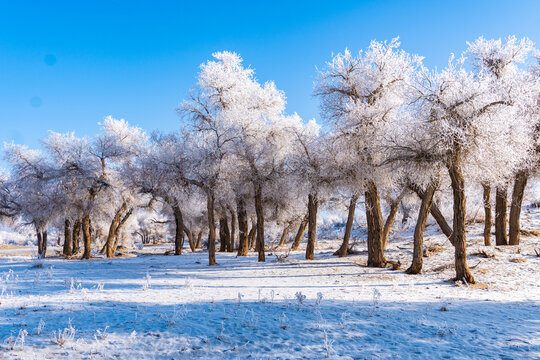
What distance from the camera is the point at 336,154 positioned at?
1612 cm

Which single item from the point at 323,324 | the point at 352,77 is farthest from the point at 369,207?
the point at 323,324

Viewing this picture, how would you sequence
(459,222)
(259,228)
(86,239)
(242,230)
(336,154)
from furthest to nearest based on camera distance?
(242,230)
(86,239)
(259,228)
(336,154)
(459,222)

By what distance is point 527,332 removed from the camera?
6.59 meters

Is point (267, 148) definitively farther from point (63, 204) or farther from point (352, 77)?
point (63, 204)

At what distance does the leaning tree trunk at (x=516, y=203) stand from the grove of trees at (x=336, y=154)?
0.06m

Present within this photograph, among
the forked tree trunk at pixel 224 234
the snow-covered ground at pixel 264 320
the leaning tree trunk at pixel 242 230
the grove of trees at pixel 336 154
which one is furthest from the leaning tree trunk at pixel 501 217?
the forked tree trunk at pixel 224 234

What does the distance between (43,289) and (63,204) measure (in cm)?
1704

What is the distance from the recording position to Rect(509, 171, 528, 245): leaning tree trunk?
18453 millimetres

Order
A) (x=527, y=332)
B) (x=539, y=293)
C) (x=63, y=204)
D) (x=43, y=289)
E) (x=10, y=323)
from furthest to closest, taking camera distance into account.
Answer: (x=63, y=204) < (x=539, y=293) < (x=43, y=289) < (x=527, y=332) < (x=10, y=323)

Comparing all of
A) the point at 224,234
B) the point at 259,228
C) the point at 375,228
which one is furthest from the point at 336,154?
the point at 224,234

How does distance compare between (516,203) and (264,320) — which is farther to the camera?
(516,203)

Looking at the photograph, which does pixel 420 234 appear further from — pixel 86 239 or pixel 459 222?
pixel 86 239

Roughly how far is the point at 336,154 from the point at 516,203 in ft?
37.5

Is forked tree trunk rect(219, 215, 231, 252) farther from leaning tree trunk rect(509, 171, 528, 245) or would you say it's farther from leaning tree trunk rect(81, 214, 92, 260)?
leaning tree trunk rect(509, 171, 528, 245)
